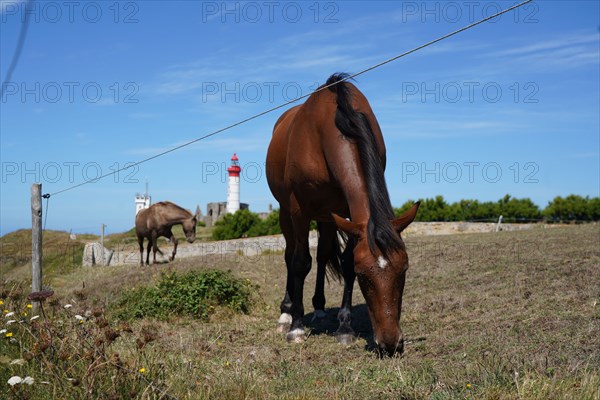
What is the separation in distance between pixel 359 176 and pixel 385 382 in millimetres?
1912

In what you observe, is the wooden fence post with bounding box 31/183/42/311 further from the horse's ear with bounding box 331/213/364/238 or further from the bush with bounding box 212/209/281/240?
the bush with bounding box 212/209/281/240

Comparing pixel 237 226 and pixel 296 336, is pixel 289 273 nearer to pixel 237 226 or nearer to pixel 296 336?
pixel 296 336

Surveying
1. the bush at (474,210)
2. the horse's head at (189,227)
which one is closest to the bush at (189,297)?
the horse's head at (189,227)

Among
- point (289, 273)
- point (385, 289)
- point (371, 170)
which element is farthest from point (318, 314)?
point (385, 289)

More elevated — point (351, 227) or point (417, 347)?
point (351, 227)

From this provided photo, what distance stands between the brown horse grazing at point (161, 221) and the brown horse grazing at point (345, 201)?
40.1ft

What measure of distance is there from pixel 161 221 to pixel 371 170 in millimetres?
15268

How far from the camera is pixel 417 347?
18.4 feet

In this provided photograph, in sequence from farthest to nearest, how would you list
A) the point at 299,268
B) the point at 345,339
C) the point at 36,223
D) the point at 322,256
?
the point at 36,223, the point at 322,256, the point at 299,268, the point at 345,339

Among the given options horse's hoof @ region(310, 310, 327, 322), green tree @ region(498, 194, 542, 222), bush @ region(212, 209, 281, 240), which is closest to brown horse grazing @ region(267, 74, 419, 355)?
horse's hoof @ region(310, 310, 327, 322)

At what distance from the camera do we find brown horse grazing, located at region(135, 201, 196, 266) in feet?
64.8

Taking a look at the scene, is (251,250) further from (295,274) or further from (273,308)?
(295,274)

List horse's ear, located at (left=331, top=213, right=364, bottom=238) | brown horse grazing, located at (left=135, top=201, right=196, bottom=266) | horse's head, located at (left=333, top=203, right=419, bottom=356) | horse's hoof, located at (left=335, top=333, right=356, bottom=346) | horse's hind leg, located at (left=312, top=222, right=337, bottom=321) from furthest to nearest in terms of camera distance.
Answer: brown horse grazing, located at (left=135, top=201, right=196, bottom=266) < horse's hind leg, located at (left=312, top=222, right=337, bottom=321) < horse's hoof, located at (left=335, top=333, right=356, bottom=346) < horse's ear, located at (left=331, top=213, right=364, bottom=238) < horse's head, located at (left=333, top=203, right=419, bottom=356)

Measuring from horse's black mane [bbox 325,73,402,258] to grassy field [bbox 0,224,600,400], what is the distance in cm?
99
